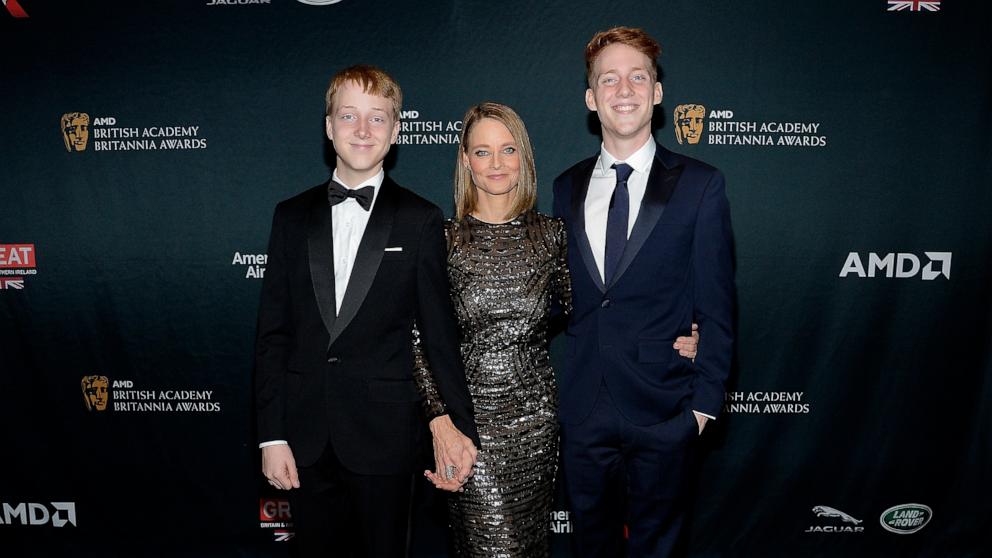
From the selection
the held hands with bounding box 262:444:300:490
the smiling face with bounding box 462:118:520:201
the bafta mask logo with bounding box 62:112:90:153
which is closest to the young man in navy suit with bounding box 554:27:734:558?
the smiling face with bounding box 462:118:520:201

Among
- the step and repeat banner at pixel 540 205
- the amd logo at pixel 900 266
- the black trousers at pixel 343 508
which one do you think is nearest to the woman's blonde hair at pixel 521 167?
the black trousers at pixel 343 508

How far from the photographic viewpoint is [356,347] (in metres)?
1.79

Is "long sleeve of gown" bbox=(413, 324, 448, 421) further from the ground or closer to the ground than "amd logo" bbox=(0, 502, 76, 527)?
further from the ground

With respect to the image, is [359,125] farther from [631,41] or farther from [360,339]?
[631,41]

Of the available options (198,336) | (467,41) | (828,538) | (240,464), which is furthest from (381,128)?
(828,538)

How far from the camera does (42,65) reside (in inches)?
125

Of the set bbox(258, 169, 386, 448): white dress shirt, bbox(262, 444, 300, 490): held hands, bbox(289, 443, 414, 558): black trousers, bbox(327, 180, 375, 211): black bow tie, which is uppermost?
bbox(327, 180, 375, 211): black bow tie

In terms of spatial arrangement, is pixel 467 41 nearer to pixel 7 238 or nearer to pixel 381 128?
pixel 381 128

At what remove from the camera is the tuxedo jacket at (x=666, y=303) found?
1897 mm

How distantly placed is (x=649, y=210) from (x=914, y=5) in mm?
2118

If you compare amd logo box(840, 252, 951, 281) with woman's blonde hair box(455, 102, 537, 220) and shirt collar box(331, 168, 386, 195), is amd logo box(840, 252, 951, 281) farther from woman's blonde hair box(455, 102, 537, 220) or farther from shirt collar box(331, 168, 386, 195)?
shirt collar box(331, 168, 386, 195)

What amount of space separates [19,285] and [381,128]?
2.51m

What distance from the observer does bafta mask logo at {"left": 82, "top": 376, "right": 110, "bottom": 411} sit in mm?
3250

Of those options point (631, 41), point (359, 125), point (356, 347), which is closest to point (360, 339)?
point (356, 347)
